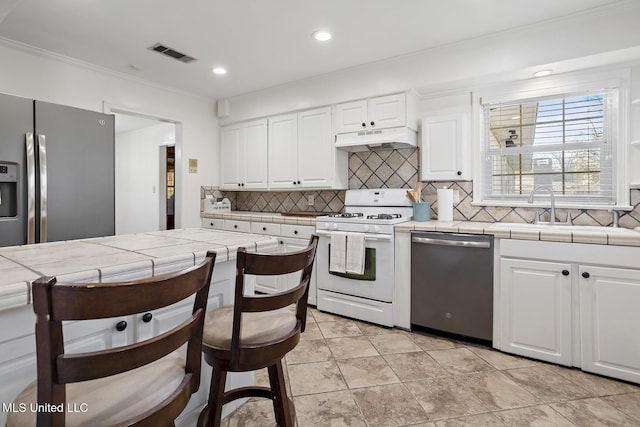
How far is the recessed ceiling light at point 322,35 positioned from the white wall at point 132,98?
87.1 inches

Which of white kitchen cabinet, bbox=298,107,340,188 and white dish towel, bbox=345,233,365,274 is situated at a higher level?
white kitchen cabinet, bbox=298,107,340,188

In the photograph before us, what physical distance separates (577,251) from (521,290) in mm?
420

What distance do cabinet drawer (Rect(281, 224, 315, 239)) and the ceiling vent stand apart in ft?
6.17

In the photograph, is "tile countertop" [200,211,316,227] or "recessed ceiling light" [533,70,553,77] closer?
"recessed ceiling light" [533,70,553,77]

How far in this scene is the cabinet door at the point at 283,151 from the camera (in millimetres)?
3867

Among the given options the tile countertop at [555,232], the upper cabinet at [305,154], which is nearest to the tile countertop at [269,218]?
the upper cabinet at [305,154]

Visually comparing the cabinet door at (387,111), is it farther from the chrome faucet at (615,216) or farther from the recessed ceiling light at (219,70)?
the chrome faucet at (615,216)

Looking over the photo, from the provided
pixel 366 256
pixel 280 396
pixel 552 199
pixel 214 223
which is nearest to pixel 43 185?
pixel 214 223

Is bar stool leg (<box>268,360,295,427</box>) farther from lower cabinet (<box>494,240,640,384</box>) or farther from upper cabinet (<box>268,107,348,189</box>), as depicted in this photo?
upper cabinet (<box>268,107,348,189</box>)

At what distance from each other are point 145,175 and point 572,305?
677 cm

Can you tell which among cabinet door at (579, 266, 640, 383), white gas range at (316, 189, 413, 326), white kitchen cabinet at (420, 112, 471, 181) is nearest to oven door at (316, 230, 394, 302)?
white gas range at (316, 189, 413, 326)

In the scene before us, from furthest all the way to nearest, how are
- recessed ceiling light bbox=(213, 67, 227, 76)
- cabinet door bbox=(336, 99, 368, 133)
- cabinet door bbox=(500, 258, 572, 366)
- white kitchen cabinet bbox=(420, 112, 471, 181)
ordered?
recessed ceiling light bbox=(213, 67, 227, 76) → cabinet door bbox=(336, 99, 368, 133) → white kitchen cabinet bbox=(420, 112, 471, 181) → cabinet door bbox=(500, 258, 572, 366)

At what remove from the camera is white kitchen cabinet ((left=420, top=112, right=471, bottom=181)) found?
10.0 ft

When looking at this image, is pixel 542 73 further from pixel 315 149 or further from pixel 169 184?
pixel 169 184
